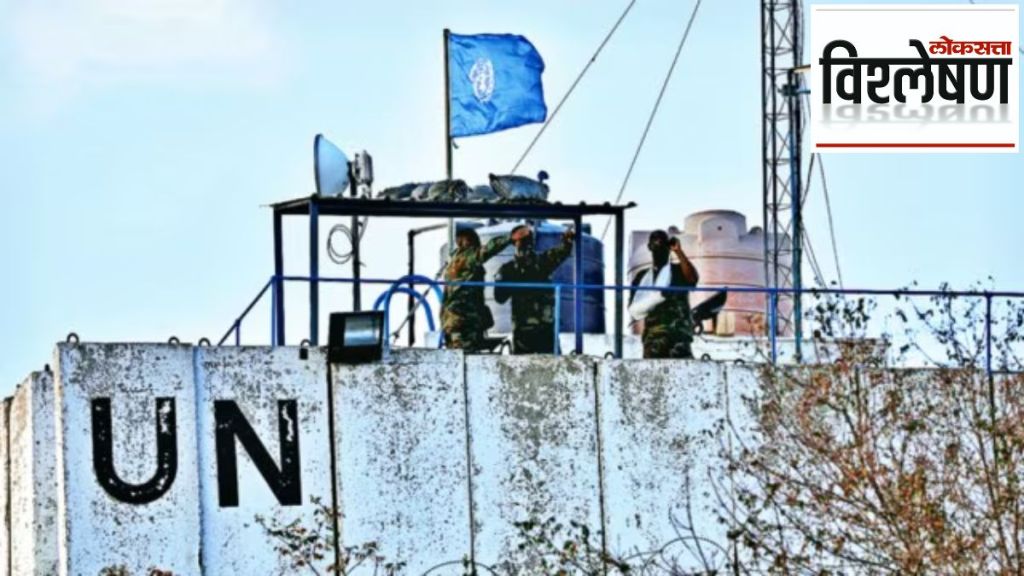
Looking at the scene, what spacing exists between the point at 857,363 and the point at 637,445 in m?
2.04

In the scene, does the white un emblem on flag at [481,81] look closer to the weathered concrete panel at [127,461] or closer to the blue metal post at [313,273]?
the blue metal post at [313,273]

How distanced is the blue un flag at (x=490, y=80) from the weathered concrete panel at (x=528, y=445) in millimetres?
5565

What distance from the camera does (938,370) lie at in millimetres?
27828

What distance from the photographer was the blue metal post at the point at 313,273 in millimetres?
26969

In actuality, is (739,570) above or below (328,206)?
below

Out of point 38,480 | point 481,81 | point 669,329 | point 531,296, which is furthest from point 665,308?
point 38,480

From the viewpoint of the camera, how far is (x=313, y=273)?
27344mm

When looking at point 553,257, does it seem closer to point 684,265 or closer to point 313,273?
point 684,265

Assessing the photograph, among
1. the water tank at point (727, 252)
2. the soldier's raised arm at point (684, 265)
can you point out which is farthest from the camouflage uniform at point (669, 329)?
the water tank at point (727, 252)

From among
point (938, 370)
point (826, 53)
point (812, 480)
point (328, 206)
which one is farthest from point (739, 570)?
point (826, 53)

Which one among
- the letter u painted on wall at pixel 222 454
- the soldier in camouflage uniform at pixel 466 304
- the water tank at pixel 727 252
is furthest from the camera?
the water tank at pixel 727 252

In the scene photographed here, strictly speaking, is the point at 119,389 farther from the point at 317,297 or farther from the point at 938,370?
the point at 938,370

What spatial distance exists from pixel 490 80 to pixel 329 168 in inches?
185

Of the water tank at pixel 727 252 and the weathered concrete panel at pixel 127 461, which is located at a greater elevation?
the water tank at pixel 727 252
